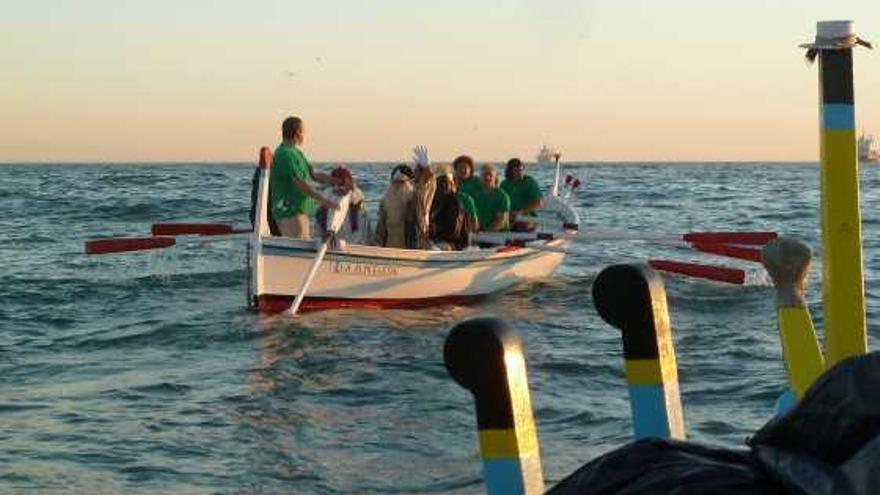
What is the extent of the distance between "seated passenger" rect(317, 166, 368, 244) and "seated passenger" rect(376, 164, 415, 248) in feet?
0.67

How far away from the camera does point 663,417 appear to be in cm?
262

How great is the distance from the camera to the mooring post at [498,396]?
217 centimetres

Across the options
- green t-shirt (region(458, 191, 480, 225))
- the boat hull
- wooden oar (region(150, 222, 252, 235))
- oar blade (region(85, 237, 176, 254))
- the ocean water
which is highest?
green t-shirt (region(458, 191, 480, 225))

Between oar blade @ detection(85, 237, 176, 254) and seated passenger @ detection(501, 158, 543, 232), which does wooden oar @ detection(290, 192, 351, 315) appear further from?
seated passenger @ detection(501, 158, 543, 232)

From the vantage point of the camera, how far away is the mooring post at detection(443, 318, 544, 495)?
7.11 ft

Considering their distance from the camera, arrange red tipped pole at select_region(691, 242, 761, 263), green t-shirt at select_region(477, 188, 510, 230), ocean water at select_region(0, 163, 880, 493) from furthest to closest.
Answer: green t-shirt at select_region(477, 188, 510, 230) < red tipped pole at select_region(691, 242, 761, 263) < ocean water at select_region(0, 163, 880, 493)

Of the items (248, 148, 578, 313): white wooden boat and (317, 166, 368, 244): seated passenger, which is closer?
(248, 148, 578, 313): white wooden boat

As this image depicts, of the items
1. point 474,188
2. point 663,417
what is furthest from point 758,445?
point 474,188

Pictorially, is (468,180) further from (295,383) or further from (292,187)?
(295,383)

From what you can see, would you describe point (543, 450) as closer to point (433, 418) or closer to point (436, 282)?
point (433, 418)

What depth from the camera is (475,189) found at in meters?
15.2

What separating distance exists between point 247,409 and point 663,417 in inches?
250

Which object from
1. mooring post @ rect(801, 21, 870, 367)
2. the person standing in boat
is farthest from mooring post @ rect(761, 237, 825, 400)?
the person standing in boat

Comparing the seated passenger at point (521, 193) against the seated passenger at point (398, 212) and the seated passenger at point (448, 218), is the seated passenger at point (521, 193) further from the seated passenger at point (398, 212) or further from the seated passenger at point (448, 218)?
the seated passenger at point (398, 212)
